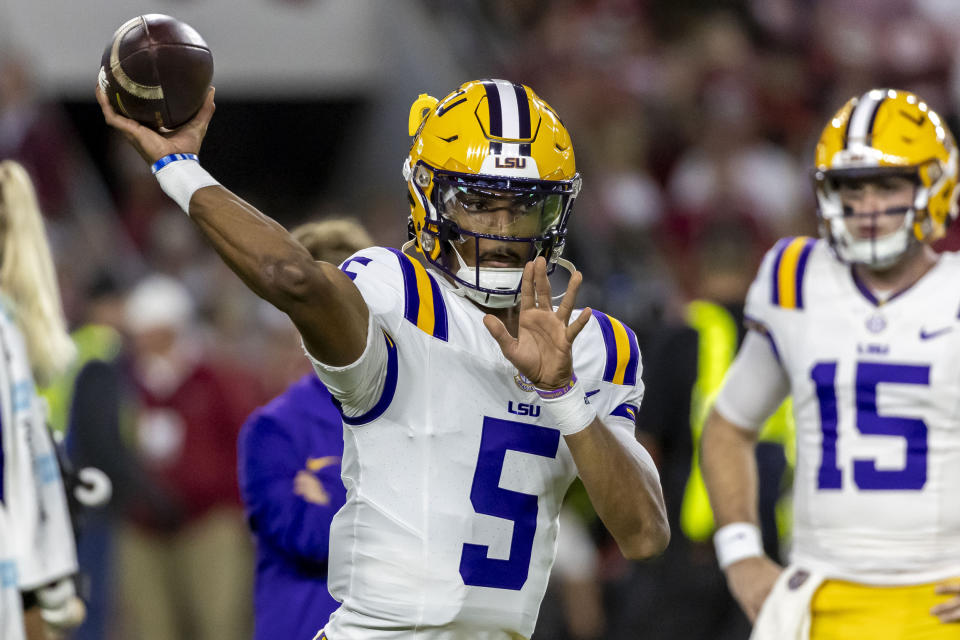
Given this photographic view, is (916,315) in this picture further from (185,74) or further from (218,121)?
(218,121)

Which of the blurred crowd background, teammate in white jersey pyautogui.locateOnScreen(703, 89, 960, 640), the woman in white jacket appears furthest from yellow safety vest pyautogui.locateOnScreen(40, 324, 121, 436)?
teammate in white jersey pyautogui.locateOnScreen(703, 89, 960, 640)

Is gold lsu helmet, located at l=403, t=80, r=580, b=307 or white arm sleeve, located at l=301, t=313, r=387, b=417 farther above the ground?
gold lsu helmet, located at l=403, t=80, r=580, b=307

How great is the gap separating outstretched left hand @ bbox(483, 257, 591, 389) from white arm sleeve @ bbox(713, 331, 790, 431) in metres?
1.75

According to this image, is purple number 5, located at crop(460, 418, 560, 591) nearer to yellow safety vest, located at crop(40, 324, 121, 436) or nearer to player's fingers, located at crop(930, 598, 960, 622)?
player's fingers, located at crop(930, 598, 960, 622)

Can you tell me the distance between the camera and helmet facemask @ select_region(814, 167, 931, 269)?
4020mm

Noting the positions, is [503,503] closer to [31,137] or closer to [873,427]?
[873,427]

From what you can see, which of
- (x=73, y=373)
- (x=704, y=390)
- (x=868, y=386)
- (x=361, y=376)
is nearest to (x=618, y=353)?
(x=361, y=376)

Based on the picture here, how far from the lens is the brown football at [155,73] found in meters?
2.64

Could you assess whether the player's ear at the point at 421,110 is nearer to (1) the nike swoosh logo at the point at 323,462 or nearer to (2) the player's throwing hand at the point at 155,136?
(2) the player's throwing hand at the point at 155,136

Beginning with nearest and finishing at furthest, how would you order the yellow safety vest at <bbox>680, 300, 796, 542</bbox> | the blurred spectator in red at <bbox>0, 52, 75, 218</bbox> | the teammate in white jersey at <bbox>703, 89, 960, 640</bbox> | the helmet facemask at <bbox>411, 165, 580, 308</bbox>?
the helmet facemask at <bbox>411, 165, 580, 308</bbox> → the teammate in white jersey at <bbox>703, 89, 960, 640</bbox> → the yellow safety vest at <bbox>680, 300, 796, 542</bbox> → the blurred spectator in red at <bbox>0, 52, 75, 218</bbox>

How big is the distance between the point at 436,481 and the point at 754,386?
5.83 feet

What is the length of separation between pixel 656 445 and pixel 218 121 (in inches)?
272

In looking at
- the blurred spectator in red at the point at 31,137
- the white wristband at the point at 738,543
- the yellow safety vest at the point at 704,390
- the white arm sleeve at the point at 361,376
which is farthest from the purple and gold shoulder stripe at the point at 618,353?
the blurred spectator in red at the point at 31,137

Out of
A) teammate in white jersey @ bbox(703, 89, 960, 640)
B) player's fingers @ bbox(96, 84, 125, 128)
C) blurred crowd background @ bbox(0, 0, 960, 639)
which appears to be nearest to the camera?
player's fingers @ bbox(96, 84, 125, 128)
